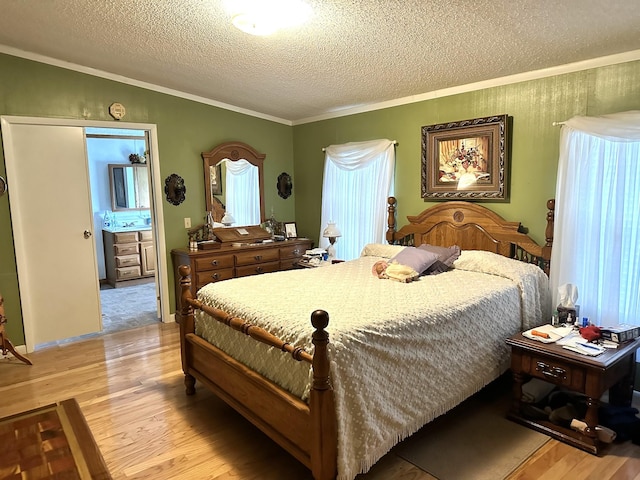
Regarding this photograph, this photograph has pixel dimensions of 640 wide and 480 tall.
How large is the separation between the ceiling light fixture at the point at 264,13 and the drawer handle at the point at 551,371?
2470 mm

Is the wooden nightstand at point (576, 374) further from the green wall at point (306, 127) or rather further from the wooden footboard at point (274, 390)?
the wooden footboard at point (274, 390)

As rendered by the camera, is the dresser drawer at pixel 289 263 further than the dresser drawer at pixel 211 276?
Yes

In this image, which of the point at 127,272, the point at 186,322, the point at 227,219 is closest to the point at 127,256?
the point at 127,272

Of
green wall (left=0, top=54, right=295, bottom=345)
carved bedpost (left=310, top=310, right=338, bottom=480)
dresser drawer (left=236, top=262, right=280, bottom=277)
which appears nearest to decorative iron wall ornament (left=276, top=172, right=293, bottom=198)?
green wall (left=0, top=54, right=295, bottom=345)

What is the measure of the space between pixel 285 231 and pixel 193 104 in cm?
181

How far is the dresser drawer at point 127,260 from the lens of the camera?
647 cm

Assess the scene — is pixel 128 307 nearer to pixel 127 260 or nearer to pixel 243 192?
pixel 127 260

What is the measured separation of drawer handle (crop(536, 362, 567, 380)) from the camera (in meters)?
2.40

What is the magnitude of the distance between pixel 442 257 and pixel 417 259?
27 cm

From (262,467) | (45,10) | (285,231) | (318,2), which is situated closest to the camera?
(262,467)

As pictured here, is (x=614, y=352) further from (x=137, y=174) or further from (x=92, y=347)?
(x=137, y=174)

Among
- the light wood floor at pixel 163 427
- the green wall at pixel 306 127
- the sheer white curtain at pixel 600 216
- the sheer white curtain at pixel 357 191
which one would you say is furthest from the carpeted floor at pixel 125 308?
the sheer white curtain at pixel 600 216

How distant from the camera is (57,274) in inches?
160

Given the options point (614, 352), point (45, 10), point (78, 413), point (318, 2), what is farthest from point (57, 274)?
point (614, 352)
